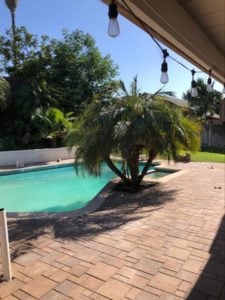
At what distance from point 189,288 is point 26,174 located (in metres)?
11.1

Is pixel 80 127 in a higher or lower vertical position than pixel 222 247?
higher

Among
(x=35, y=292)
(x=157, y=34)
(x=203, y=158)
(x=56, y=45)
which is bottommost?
(x=35, y=292)

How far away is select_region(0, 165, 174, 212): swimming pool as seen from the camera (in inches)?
354

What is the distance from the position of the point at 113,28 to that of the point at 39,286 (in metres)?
3.05

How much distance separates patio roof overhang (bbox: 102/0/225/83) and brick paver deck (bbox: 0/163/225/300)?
3.04m

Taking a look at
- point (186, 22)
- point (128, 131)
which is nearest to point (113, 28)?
point (186, 22)

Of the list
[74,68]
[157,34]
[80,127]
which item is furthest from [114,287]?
[74,68]

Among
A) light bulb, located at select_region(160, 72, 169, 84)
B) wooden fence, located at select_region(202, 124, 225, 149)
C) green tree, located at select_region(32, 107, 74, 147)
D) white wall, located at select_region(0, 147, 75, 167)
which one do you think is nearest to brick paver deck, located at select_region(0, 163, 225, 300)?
light bulb, located at select_region(160, 72, 169, 84)

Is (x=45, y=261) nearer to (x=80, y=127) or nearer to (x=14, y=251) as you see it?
(x=14, y=251)

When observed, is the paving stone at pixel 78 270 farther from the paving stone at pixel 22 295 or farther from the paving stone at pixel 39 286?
the paving stone at pixel 22 295

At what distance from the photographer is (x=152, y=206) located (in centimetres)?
674

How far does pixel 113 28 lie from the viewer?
2875 millimetres

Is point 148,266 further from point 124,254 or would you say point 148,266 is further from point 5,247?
point 5,247

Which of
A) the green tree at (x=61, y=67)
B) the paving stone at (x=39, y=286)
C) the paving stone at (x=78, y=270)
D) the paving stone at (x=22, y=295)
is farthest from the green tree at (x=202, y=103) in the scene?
the paving stone at (x=22, y=295)
